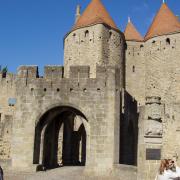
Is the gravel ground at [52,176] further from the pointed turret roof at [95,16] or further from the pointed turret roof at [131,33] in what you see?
the pointed turret roof at [131,33]

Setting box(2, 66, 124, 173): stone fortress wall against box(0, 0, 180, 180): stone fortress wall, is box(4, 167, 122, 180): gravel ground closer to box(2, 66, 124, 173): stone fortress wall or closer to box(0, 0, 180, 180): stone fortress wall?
box(0, 0, 180, 180): stone fortress wall

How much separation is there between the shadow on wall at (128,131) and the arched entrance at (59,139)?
2.18 meters

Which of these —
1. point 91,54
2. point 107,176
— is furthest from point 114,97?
point 91,54

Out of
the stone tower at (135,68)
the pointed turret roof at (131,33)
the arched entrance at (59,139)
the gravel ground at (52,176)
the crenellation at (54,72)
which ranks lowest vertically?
the gravel ground at (52,176)

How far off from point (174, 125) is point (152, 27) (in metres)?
15.3

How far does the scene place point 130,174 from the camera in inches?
538

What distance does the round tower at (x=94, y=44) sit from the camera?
2805cm

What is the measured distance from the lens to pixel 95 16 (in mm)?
29984

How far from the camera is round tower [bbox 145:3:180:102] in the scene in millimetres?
28297

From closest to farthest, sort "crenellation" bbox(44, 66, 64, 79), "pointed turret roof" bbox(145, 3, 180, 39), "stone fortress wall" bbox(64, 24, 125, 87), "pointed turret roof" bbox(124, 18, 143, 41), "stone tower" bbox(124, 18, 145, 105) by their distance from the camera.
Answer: "crenellation" bbox(44, 66, 64, 79) → "stone fortress wall" bbox(64, 24, 125, 87) → "pointed turret roof" bbox(145, 3, 180, 39) → "stone tower" bbox(124, 18, 145, 105) → "pointed turret roof" bbox(124, 18, 143, 41)

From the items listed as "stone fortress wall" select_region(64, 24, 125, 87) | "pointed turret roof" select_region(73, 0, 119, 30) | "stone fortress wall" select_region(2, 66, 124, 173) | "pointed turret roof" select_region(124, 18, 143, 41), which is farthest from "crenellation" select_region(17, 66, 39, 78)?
"pointed turret roof" select_region(124, 18, 143, 41)

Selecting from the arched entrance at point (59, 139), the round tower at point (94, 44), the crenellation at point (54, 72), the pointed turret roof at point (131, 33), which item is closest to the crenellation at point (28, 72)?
the crenellation at point (54, 72)

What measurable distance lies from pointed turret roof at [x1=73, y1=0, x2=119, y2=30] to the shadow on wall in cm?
1109

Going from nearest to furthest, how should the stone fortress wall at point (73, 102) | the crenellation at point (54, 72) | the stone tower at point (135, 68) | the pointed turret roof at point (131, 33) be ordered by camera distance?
the stone fortress wall at point (73, 102)
the crenellation at point (54, 72)
the stone tower at point (135, 68)
the pointed turret roof at point (131, 33)
